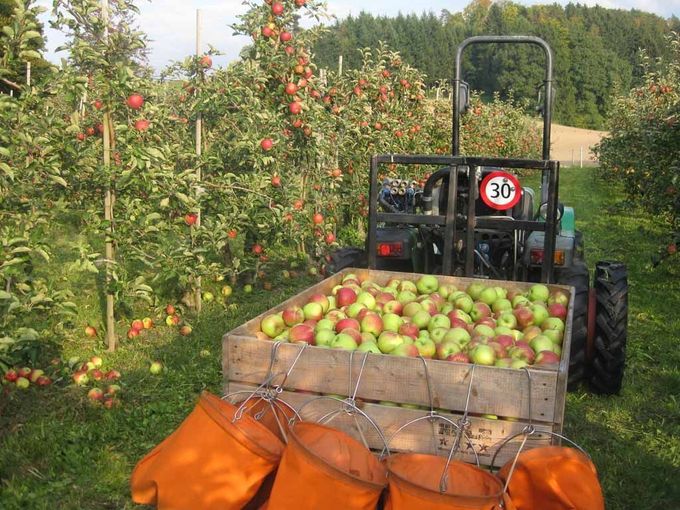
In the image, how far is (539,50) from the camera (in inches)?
2485

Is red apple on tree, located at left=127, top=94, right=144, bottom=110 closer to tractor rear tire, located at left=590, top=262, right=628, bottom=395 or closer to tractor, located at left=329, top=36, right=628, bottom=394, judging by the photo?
tractor, located at left=329, top=36, right=628, bottom=394

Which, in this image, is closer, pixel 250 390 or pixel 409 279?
pixel 250 390

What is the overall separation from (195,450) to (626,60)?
82704 millimetres

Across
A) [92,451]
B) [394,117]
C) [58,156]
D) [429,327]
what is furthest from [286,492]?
[394,117]

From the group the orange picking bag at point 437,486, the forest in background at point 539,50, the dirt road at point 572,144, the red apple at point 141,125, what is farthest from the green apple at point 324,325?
the forest in background at point 539,50

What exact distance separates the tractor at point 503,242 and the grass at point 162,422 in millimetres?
379

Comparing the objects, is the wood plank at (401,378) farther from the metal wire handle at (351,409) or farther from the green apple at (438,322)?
the green apple at (438,322)

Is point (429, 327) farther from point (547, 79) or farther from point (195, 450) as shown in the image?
point (547, 79)

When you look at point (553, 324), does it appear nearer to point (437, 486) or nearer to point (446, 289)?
point (446, 289)

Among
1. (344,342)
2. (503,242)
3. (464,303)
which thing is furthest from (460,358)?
(503,242)

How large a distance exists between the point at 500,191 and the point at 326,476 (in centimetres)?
265

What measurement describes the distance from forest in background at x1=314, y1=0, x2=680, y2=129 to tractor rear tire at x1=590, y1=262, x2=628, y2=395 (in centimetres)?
4471

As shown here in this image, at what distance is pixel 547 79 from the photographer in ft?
15.1

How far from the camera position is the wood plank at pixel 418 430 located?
100 inches
